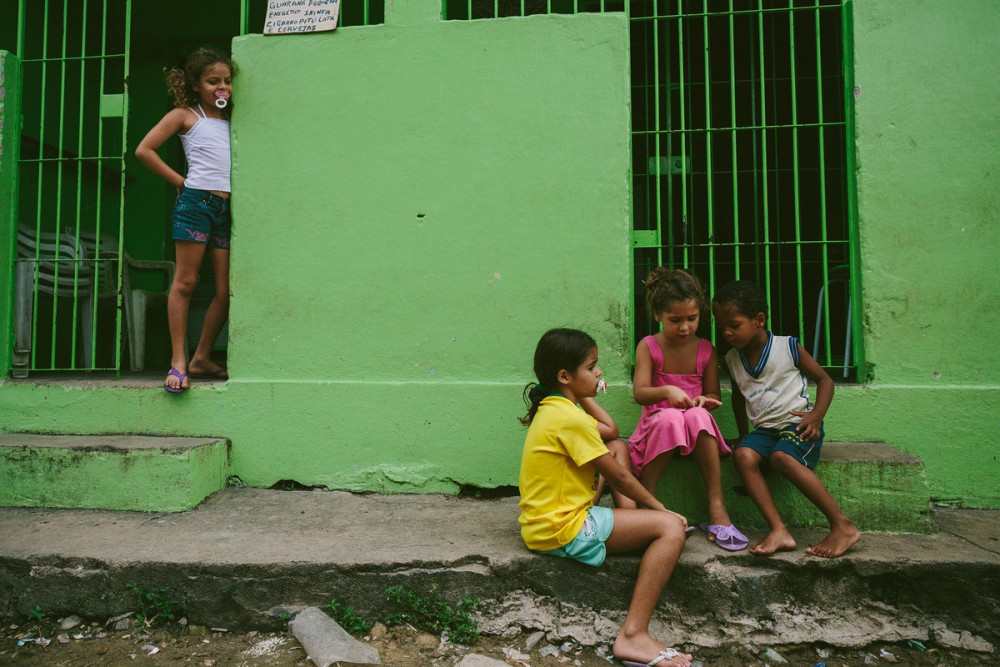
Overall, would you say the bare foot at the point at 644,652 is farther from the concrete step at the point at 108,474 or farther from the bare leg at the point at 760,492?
the concrete step at the point at 108,474

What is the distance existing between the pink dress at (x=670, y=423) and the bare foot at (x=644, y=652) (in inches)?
26.2

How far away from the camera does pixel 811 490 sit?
2.48 metres

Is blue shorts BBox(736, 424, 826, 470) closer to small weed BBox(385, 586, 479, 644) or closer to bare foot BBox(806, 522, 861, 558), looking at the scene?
bare foot BBox(806, 522, 861, 558)

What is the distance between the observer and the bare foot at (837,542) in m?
2.36

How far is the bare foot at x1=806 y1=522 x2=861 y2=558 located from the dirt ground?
0.31 meters

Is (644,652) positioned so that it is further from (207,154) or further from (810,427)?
(207,154)

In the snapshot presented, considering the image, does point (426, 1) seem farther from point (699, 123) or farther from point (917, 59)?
point (699, 123)

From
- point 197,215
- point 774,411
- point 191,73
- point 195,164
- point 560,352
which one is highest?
point 191,73

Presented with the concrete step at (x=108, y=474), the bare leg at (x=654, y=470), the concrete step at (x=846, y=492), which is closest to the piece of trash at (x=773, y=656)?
the concrete step at (x=846, y=492)

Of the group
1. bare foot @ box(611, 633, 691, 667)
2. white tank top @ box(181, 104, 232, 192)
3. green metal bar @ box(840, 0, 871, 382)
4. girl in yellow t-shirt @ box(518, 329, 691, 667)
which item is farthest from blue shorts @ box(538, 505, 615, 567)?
white tank top @ box(181, 104, 232, 192)

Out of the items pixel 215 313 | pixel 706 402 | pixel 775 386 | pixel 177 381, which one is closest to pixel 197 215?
pixel 215 313

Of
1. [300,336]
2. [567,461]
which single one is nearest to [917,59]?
[567,461]

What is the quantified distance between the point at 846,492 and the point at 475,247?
75.2 inches

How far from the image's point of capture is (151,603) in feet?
7.89
